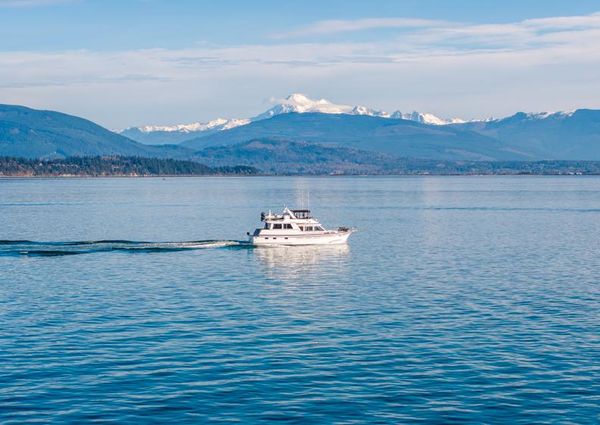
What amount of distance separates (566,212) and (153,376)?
538ft

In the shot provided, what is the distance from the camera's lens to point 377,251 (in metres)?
111

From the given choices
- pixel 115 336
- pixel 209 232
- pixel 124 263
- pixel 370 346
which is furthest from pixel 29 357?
pixel 209 232

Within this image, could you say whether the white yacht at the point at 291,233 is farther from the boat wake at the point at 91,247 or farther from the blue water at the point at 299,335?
the blue water at the point at 299,335

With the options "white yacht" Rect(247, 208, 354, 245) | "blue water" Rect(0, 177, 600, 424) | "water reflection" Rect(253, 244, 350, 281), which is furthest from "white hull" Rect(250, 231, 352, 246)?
"blue water" Rect(0, 177, 600, 424)

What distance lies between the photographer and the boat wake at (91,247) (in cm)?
10819

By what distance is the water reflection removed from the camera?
91.1m

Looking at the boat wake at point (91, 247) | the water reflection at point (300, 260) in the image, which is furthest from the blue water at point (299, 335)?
the boat wake at point (91, 247)

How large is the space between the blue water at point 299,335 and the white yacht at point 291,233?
23.7 feet

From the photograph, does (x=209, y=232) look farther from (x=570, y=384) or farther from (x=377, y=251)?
(x=570, y=384)

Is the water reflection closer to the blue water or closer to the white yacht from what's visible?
the blue water

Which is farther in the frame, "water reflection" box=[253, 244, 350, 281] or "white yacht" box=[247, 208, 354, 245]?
"white yacht" box=[247, 208, 354, 245]

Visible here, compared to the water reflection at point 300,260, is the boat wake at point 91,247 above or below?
above

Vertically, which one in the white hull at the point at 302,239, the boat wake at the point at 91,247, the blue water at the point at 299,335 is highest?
the white hull at the point at 302,239

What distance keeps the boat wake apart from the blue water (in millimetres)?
623
